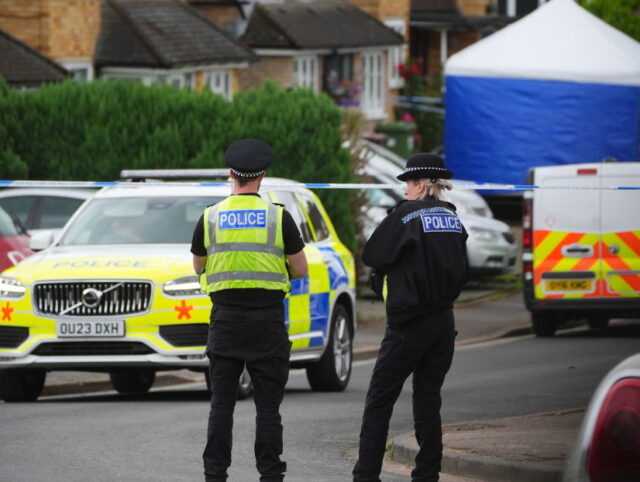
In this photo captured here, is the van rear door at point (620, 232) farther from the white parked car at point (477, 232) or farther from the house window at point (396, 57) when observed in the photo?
the house window at point (396, 57)

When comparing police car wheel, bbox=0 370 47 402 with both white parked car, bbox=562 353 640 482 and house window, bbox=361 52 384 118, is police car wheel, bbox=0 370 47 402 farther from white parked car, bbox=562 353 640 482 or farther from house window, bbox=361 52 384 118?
house window, bbox=361 52 384 118

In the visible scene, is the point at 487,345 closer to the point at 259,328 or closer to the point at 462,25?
the point at 259,328

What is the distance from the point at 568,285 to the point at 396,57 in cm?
3135

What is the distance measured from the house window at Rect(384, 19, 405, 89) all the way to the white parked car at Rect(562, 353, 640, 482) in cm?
4285

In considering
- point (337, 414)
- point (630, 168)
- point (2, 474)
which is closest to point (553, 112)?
point (630, 168)

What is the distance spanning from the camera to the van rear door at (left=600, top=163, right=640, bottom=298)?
18.3m

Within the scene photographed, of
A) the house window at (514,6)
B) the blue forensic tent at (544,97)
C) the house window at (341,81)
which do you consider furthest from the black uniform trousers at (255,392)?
the house window at (514,6)

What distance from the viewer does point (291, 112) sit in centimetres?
2256

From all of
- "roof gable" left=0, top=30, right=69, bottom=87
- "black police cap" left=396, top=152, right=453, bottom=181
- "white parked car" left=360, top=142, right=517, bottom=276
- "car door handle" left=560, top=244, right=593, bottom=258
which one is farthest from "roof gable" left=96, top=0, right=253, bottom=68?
"black police cap" left=396, top=152, right=453, bottom=181

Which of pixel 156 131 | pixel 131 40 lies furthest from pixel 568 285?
pixel 131 40

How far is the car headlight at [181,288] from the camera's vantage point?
1282cm

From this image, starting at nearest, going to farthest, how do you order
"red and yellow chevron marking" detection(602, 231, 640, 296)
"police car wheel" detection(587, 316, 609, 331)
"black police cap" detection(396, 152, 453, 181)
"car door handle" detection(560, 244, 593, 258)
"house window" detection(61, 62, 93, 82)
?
"black police cap" detection(396, 152, 453, 181) → "red and yellow chevron marking" detection(602, 231, 640, 296) → "car door handle" detection(560, 244, 593, 258) → "police car wheel" detection(587, 316, 609, 331) → "house window" detection(61, 62, 93, 82)

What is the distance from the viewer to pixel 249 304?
28.5 ft

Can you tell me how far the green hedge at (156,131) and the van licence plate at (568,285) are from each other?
377cm
